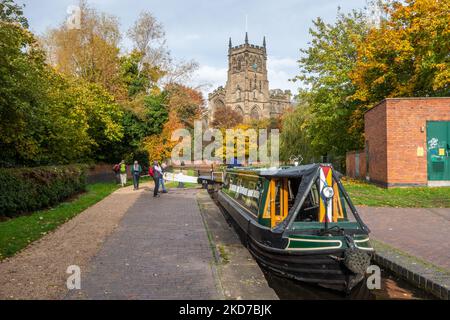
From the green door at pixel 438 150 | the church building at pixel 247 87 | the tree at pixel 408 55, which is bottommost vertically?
the green door at pixel 438 150

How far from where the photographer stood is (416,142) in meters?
18.2

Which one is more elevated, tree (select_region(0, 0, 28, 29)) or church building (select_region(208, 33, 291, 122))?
church building (select_region(208, 33, 291, 122))

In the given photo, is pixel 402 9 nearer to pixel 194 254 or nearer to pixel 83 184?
pixel 83 184

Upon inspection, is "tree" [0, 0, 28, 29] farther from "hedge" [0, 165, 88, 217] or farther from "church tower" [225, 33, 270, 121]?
"church tower" [225, 33, 270, 121]

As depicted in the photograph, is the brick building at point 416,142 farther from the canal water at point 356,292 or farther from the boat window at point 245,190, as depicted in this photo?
the canal water at point 356,292

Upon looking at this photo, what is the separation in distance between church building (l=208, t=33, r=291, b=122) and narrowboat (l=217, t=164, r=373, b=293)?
405 ft

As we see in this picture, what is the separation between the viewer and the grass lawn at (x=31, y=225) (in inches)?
326

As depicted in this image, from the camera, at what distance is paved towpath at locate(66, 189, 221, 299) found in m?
5.39

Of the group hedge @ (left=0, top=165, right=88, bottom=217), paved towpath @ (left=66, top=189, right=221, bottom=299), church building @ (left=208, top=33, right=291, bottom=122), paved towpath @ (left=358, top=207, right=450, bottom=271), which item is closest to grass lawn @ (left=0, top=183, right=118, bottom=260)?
hedge @ (left=0, top=165, right=88, bottom=217)

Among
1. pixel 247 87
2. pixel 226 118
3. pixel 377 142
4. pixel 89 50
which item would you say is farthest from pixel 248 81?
pixel 377 142

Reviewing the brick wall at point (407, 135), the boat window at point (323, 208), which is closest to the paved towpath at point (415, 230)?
the boat window at point (323, 208)

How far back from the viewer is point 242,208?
9703mm

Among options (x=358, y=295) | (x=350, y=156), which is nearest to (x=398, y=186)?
(x=350, y=156)
